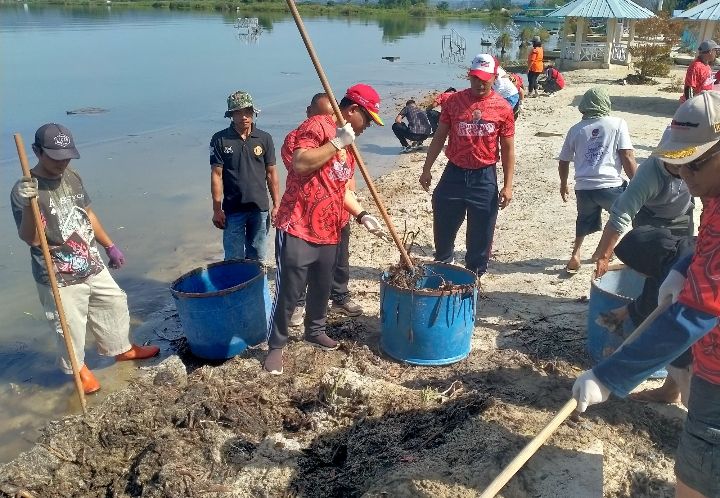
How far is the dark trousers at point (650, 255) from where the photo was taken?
3154 millimetres

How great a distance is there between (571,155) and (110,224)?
6.35 meters

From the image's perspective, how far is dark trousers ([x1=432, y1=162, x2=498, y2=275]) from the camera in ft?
16.1

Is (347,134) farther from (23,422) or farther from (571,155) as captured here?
(23,422)

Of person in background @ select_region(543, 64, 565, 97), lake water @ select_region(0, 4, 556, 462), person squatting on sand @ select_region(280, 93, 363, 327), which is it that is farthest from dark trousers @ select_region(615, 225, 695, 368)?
person in background @ select_region(543, 64, 565, 97)

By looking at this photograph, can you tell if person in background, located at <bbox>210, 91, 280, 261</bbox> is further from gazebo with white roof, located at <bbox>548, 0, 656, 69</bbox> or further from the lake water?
gazebo with white roof, located at <bbox>548, 0, 656, 69</bbox>

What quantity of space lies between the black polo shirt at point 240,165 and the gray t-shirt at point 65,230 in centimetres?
120

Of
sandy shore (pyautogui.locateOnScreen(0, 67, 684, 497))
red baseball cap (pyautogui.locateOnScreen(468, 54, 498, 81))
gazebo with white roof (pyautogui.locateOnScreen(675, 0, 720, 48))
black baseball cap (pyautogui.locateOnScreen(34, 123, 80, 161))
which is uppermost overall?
gazebo with white roof (pyautogui.locateOnScreen(675, 0, 720, 48))

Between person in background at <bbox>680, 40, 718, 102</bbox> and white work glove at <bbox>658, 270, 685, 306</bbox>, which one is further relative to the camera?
person in background at <bbox>680, 40, 718, 102</bbox>

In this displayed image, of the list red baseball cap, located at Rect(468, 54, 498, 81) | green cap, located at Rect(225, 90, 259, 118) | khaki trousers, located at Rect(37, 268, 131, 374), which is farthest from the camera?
green cap, located at Rect(225, 90, 259, 118)

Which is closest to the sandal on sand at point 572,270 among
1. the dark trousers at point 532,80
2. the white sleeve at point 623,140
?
the white sleeve at point 623,140

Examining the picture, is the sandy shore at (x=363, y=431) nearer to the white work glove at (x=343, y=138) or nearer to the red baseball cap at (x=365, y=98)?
the white work glove at (x=343, y=138)

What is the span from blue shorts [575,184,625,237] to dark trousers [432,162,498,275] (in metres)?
1.06

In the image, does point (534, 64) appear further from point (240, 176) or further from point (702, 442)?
point (702, 442)

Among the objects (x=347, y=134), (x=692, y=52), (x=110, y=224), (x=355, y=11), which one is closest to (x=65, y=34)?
(x=110, y=224)
